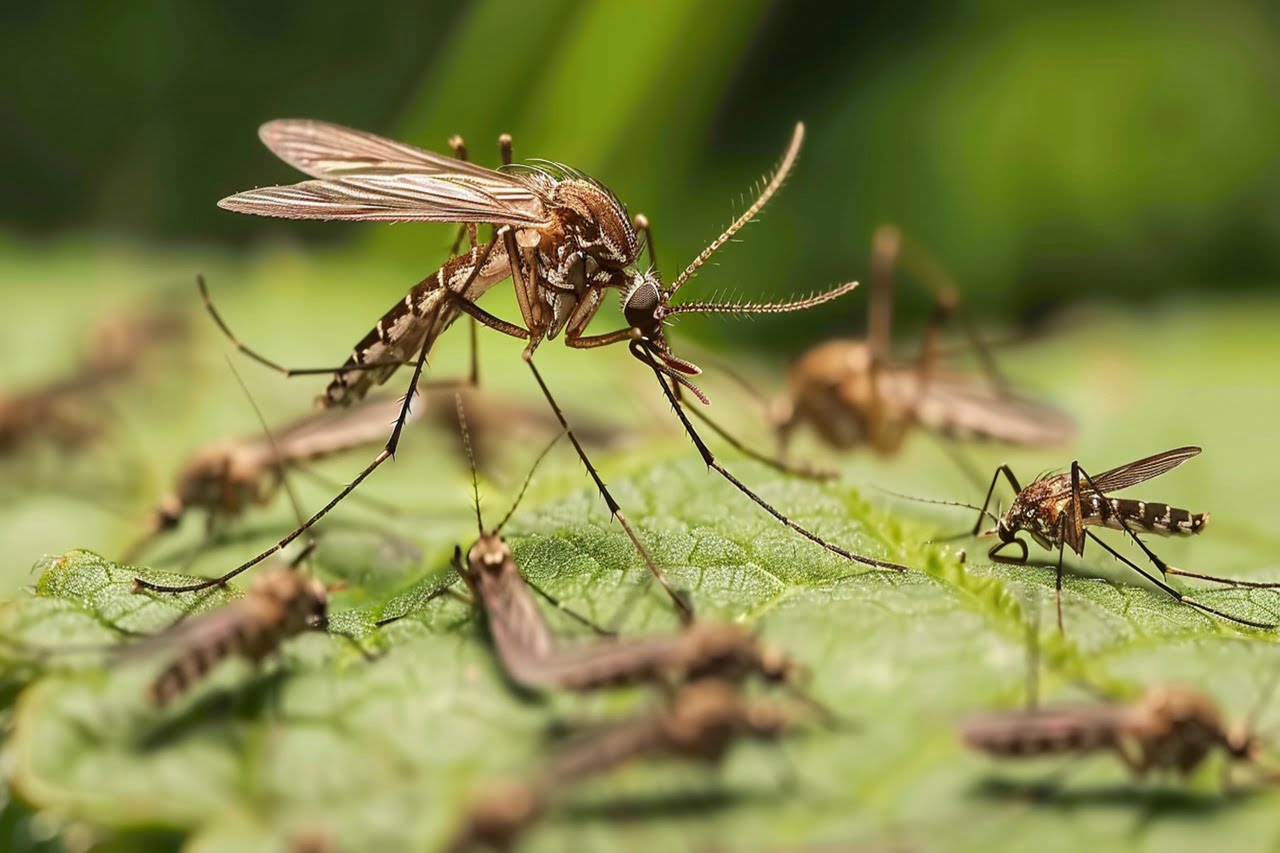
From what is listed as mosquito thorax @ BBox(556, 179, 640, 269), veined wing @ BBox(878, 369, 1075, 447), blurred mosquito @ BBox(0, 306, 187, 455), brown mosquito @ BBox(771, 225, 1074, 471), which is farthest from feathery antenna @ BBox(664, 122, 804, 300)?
blurred mosquito @ BBox(0, 306, 187, 455)

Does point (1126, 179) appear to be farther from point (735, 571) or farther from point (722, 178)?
point (735, 571)

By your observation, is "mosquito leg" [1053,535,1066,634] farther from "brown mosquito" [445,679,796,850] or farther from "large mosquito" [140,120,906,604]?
"brown mosquito" [445,679,796,850]

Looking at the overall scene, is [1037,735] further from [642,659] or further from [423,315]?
[423,315]

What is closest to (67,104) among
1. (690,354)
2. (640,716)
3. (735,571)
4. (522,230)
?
(690,354)

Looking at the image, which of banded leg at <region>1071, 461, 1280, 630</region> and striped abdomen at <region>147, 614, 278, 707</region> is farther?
banded leg at <region>1071, 461, 1280, 630</region>

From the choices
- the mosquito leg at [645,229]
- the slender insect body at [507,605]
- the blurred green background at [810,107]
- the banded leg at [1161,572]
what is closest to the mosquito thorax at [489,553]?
the slender insect body at [507,605]

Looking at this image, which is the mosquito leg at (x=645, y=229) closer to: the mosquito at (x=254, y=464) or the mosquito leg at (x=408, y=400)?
the mosquito leg at (x=408, y=400)
